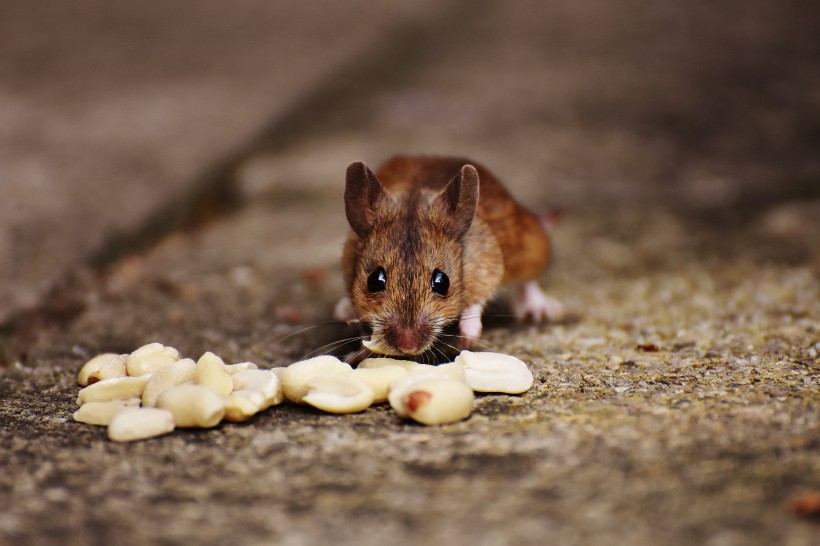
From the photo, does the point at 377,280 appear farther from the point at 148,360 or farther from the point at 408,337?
the point at 148,360

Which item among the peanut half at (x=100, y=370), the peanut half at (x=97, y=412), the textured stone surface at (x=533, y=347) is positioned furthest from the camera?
the peanut half at (x=100, y=370)

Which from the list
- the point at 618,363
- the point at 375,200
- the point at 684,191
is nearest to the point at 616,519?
the point at 618,363

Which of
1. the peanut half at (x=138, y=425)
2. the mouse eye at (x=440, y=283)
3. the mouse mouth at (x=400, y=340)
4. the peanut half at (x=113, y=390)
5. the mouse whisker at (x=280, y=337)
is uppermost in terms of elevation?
the mouse eye at (x=440, y=283)

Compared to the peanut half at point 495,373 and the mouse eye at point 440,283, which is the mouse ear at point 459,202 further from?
the peanut half at point 495,373

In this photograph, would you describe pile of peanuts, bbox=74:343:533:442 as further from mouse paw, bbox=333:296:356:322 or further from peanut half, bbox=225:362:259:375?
mouse paw, bbox=333:296:356:322

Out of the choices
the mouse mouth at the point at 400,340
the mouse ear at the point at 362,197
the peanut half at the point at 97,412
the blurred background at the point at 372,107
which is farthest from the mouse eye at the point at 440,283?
the blurred background at the point at 372,107

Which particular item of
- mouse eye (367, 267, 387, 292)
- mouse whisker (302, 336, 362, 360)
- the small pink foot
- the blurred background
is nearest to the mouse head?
mouse eye (367, 267, 387, 292)

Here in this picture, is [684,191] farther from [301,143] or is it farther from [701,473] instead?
[701,473]
